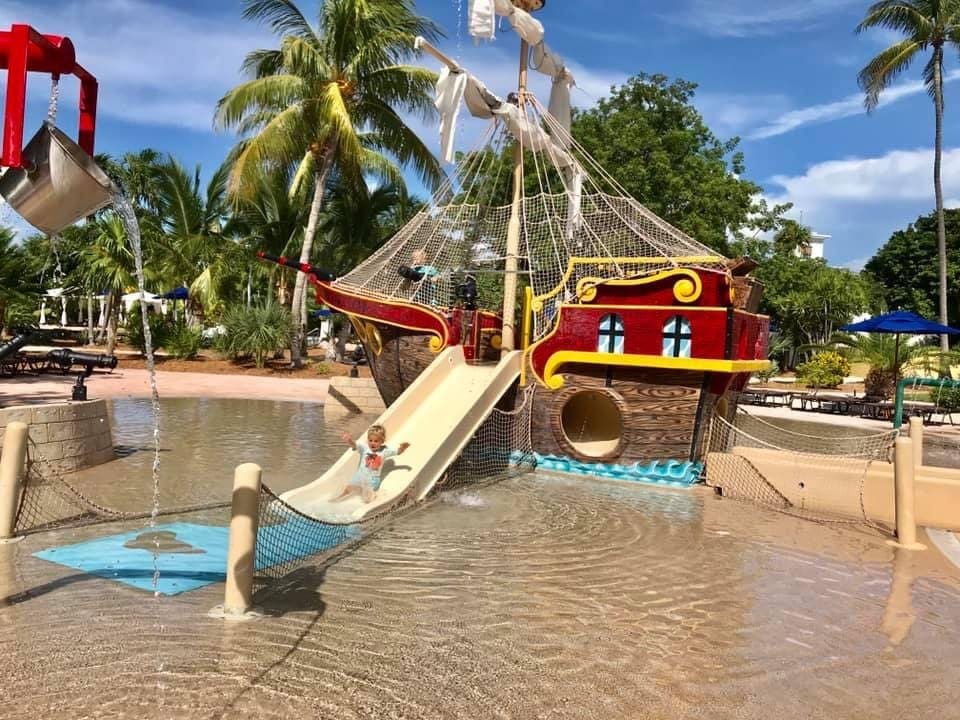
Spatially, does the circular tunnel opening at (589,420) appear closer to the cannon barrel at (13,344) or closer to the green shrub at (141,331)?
the cannon barrel at (13,344)

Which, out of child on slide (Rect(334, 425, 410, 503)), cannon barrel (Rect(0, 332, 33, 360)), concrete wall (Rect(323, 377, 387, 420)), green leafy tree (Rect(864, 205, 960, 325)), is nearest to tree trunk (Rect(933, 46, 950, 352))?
green leafy tree (Rect(864, 205, 960, 325))

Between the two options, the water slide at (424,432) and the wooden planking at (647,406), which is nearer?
the water slide at (424,432)

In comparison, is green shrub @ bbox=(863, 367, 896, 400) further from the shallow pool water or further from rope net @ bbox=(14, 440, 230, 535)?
rope net @ bbox=(14, 440, 230, 535)

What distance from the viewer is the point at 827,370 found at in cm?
2538

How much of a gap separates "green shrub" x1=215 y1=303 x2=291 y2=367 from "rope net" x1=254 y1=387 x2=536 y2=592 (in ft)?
48.9

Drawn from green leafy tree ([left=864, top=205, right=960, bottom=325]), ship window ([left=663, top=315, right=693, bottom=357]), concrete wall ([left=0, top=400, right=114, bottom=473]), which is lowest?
concrete wall ([left=0, top=400, right=114, bottom=473])

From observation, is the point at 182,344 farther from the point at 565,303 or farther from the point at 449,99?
the point at 565,303

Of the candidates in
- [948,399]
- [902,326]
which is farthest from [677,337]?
[948,399]

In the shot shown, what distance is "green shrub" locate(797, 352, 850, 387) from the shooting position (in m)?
25.3

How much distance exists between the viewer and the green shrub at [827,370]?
2534 cm

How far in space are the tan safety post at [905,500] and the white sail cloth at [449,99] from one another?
715 centimetres

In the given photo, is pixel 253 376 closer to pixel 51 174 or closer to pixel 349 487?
pixel 349 487

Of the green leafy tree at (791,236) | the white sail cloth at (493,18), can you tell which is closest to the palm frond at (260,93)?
the white sail cloth at (493,18)

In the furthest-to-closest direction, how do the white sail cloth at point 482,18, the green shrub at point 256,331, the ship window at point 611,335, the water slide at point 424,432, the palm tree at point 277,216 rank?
the palm tree at point 277,216 → the green shrub at point 256,331 → the white sail cloth at point 482,18 → the ship window at point 611,335 → the water slide at point 424,432
